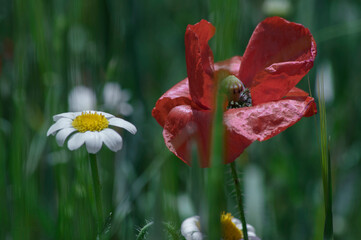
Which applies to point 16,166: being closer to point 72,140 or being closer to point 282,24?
point 72,140

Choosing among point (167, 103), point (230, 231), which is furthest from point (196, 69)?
point (230, 231)

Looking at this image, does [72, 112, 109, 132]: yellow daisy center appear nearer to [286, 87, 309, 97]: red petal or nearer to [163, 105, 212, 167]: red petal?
[163, 105, 212, 167]: red petal

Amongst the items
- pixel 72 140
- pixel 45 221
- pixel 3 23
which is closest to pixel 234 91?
pixel 72 140

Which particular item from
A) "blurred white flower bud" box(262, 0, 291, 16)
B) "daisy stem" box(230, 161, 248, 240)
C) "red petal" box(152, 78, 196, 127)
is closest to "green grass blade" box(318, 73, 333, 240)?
"daisy stem" box(230, 161, 248, 240)

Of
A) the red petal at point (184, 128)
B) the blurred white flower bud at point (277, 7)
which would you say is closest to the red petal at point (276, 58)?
the red petal at point (184, 128)

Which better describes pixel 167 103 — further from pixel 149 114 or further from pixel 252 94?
pixel 149 114

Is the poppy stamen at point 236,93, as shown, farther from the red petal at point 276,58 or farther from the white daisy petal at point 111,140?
the white daisy petal at point 111,140
